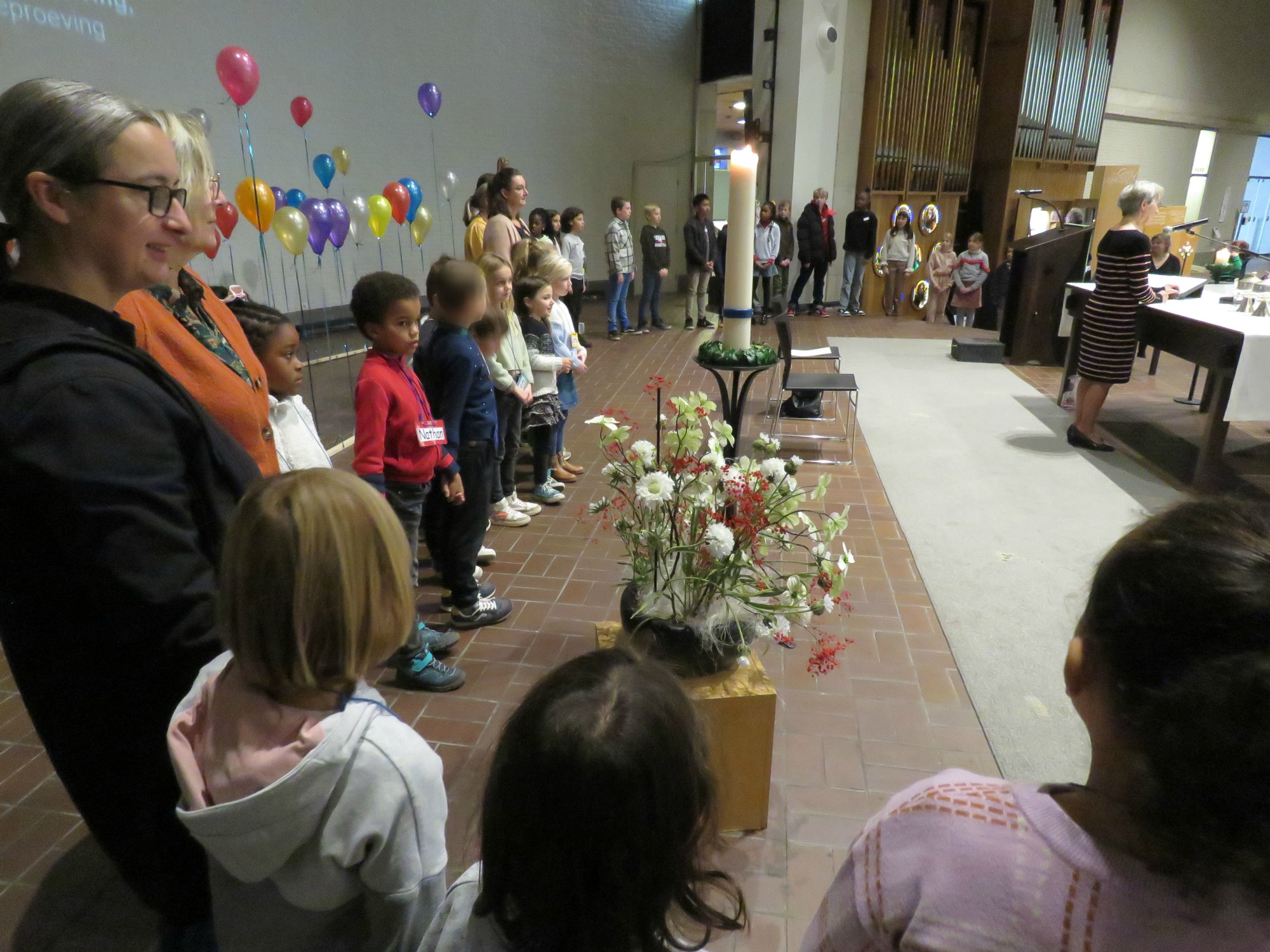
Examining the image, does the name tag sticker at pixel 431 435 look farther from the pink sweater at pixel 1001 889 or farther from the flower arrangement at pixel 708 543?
the pink sweater at pixel 1001 889

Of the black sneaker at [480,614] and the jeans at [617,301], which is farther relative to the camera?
the jeans at [617,301]

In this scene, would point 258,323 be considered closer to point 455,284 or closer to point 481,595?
point 455,284

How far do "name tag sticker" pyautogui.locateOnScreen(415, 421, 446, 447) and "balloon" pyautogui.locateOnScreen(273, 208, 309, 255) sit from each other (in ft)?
12.8

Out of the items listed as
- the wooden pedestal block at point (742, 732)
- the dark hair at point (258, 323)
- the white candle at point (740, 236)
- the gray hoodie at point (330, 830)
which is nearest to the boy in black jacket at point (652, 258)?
the white candle at point (740, 236)

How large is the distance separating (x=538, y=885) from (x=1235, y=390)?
4.61 metres

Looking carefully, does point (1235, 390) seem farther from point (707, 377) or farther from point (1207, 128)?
point (1207, 128)

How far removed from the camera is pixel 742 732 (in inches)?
70.4

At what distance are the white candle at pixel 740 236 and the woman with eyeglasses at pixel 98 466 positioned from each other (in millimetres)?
1724

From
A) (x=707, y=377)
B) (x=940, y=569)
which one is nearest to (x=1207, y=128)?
(x=707, y=377)

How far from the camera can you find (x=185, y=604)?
1014 millimetres

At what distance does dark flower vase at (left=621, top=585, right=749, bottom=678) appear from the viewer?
166 cm

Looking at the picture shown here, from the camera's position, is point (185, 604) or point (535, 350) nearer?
point (185, 604)

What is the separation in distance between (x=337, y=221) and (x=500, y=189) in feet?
5.87

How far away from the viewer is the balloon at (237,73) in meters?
5.29
